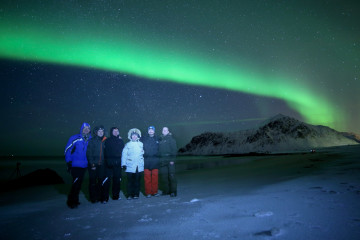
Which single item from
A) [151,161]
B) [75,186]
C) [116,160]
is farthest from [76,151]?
[151,161]

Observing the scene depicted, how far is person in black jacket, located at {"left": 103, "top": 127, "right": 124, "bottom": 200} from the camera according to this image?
649 centimetres

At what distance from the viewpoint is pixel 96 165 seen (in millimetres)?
6262

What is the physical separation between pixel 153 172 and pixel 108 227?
131 inches

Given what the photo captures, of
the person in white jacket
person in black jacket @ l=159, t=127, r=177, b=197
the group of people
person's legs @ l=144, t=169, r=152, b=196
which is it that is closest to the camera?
the group of people

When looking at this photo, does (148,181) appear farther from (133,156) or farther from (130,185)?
(133,156)

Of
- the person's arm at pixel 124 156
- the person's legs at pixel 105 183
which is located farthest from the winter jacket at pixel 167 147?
the person's legs at pixel 105 183

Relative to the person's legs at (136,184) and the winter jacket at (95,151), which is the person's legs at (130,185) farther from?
the winter jacket at (95,151)

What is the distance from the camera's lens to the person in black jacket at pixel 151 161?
22.9 ft

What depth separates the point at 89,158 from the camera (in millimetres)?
6113

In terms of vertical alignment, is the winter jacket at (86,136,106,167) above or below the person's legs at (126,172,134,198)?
above

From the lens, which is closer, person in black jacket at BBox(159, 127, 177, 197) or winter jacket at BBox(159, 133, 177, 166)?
person in black jacket at BBox(159, 127, 177, 197)

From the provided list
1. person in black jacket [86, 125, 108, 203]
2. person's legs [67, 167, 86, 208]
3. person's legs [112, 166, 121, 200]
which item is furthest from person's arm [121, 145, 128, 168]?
person's legs [67, 167, 86, 208]

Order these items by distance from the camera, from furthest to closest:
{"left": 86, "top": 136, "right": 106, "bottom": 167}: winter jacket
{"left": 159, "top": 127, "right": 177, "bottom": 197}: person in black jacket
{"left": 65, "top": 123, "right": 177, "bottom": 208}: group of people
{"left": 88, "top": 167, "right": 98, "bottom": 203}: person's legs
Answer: {"left": 159, "top": 127, "right": 177, "bottom": 197}: person in black jacket → {"left": 88, "top": 167, "right": 98, "bottom": 203}: person's legs → {"left": 86, "top": 136, "right": 106, "bottom": 167}: winter jacket → {"left": 65, "top": 123, "right": 177, "bottom": 208}: group of people

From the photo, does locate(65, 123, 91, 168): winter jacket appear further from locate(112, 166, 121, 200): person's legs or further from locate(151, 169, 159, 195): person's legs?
locate(151, 169, 159, 195): person's legs
